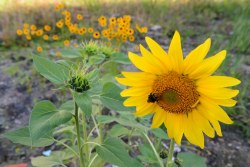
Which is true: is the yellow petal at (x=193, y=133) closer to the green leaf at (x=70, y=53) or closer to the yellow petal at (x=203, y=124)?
the yellow petal at (x=203, y=124)

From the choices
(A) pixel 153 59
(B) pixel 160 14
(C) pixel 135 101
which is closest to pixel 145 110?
(C) pixel 135 101

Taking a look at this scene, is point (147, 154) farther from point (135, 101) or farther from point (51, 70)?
point (51, 70)

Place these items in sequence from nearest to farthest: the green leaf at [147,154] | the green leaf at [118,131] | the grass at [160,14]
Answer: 1. the green leaf at [147,154]
2. the green leaf at [118,131]
3. the grass at [160,14]

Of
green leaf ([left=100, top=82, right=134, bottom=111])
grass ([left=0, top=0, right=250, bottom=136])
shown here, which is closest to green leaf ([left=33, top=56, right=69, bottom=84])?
green leaf ([left=100, top=82, right=134, bottom=111])

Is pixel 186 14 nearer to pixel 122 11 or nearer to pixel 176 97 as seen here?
pixel 122 11

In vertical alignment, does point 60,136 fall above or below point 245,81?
below

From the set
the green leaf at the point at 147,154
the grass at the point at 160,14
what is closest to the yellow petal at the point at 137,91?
the green leaf at the point at 147,154

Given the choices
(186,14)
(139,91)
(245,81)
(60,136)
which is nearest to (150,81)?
(139,91)
